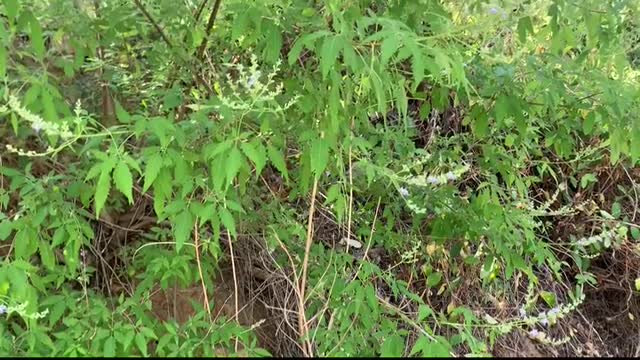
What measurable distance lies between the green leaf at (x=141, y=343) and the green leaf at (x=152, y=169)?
0.41 meters

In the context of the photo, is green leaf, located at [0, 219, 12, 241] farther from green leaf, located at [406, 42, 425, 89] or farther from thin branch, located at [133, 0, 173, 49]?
green leaf, located at [406, 42, 425, 89]

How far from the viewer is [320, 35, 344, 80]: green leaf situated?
5.89 feet

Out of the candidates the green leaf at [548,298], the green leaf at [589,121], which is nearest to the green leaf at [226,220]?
the green leaf at [589,121]

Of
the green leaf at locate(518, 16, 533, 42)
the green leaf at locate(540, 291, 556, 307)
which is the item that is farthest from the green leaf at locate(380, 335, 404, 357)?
the green leaf at locate(540, 291, 556, 307)

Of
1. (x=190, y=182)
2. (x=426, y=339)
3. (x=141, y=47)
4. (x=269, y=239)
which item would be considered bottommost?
(x=269, y=239)

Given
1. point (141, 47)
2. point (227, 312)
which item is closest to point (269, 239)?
point (227, 312)

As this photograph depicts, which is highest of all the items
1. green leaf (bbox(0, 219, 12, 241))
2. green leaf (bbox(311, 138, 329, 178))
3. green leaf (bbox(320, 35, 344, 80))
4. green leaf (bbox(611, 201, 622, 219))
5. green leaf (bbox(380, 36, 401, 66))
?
green leaf (bbox(380, 36, 401, 66))

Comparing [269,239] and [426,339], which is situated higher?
[426,339]

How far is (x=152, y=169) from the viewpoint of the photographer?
1875 millimetres

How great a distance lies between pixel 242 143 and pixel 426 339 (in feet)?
2.32

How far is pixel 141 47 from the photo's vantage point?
8.26ft

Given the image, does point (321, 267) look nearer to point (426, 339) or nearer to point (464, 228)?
point (464, 228)

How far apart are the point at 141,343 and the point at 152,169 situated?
471 mm

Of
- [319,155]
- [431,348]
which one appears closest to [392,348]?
[431,348]
